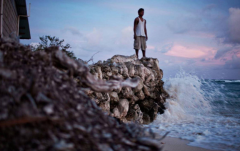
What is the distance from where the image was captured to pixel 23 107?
4.93 feet

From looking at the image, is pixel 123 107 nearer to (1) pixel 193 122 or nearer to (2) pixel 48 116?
(1) pixel 193 122

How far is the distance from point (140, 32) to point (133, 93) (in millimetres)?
3867

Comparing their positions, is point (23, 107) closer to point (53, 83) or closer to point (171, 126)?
point (53, 83)

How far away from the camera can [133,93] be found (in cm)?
725

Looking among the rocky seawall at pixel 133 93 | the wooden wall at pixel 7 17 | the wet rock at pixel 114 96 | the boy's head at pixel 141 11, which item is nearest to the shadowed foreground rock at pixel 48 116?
the rocky seawall at pixel 133 93

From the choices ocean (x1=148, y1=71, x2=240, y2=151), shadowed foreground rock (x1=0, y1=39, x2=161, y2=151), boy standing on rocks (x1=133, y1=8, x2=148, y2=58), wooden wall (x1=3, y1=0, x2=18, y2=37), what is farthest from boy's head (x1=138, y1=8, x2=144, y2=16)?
shadowed foreground rock (x1=0, y1=39, x2=161, y2=151)

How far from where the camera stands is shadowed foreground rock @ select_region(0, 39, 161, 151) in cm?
155

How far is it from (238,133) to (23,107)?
6984 millimetres

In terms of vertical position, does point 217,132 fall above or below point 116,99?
below

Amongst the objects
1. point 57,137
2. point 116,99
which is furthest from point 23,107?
point 116,99

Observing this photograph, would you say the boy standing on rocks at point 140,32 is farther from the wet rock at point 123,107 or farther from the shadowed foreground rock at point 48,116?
the shadowed foreground rock at point 48,116

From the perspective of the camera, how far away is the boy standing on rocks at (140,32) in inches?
378

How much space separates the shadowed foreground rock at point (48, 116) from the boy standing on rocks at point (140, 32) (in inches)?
315

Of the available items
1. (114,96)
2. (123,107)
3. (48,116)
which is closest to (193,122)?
(123,107)
